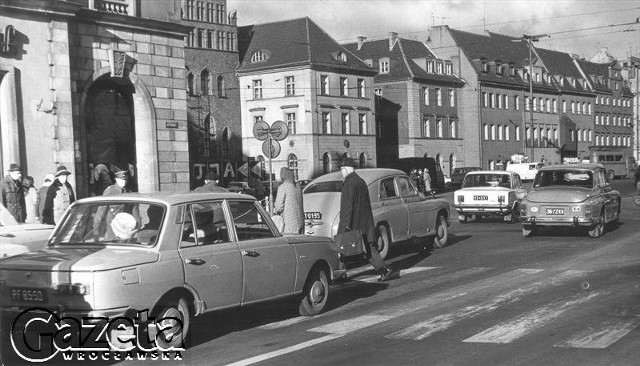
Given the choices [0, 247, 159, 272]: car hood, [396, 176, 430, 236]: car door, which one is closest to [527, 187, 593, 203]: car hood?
[396, 176, 430, 236]: car door

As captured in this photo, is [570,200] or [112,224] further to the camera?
[570,200]

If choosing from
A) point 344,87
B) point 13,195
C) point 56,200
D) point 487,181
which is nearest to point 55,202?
point 56,200

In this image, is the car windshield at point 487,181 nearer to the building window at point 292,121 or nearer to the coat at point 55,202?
the coat at point 55,202

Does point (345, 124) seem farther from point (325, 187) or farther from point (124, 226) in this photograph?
point (124, 226)

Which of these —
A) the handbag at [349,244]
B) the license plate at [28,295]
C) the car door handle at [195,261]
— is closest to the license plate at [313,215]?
the handbag at [349,244]

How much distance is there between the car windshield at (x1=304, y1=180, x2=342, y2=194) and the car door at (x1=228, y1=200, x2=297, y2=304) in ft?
22.8

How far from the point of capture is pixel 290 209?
13.5m

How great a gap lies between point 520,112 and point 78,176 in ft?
267

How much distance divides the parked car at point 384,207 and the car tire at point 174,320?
7.59 metres

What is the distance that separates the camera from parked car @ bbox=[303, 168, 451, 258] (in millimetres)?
16188

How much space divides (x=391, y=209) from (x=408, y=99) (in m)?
65.0

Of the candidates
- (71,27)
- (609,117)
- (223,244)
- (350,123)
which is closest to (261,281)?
(223,244)

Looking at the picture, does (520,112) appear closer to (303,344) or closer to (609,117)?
(609,117)

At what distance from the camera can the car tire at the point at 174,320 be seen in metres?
8.03
